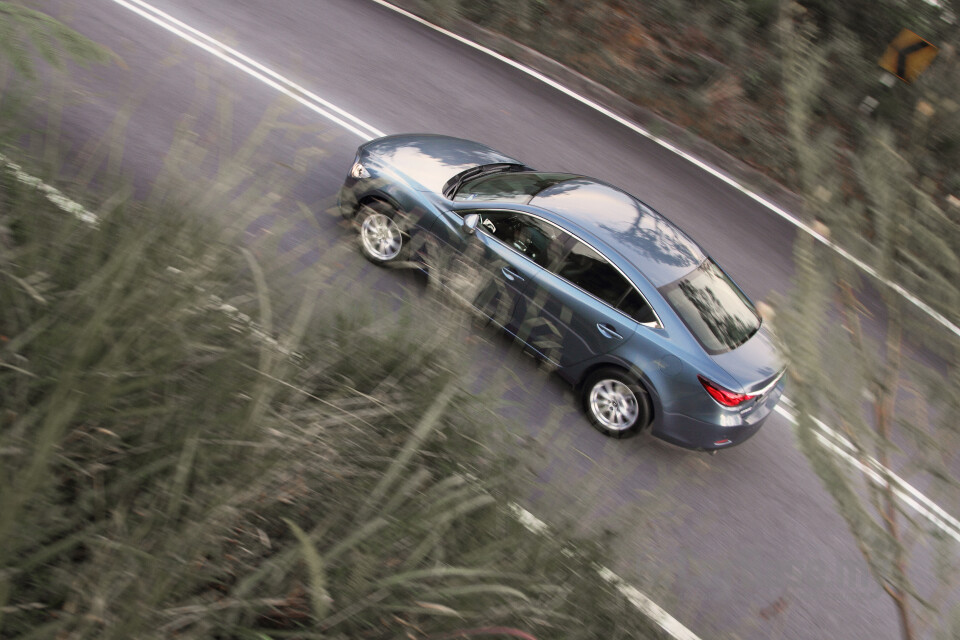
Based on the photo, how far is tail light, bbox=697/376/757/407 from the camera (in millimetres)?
6367

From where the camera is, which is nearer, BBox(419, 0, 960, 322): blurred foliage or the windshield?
the windshield

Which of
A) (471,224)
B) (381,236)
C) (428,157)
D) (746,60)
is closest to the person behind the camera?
(471,224)

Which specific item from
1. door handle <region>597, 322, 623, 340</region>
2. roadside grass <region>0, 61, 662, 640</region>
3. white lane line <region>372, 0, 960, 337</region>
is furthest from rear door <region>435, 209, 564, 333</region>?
white lane line <region>372, 0, 960, 337</region>

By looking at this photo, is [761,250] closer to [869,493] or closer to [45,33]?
[869,493]

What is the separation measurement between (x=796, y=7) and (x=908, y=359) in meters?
11.2

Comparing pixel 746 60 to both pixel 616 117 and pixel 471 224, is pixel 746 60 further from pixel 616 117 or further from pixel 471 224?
pixel 471 224

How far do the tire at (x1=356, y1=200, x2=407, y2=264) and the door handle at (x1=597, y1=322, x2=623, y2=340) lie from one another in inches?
78.5

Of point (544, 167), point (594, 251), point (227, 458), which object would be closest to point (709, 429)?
point (594, 251)

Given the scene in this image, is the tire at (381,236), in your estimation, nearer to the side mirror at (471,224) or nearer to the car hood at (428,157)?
the car hood at (428,157)

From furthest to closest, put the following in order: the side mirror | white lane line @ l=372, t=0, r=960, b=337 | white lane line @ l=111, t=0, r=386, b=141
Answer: white lane line @ l=372, t=0, r=960, b=337, white lane line @ l=111, t=0, r=386, b=141, the side mirror

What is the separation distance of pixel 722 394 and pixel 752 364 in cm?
44

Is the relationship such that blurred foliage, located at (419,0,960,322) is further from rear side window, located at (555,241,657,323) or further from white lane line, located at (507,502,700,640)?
white lane line, located at (507,502,700,640)

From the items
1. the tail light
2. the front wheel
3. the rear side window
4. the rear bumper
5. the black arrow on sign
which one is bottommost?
the front wheel

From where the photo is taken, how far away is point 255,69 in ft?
34.7
